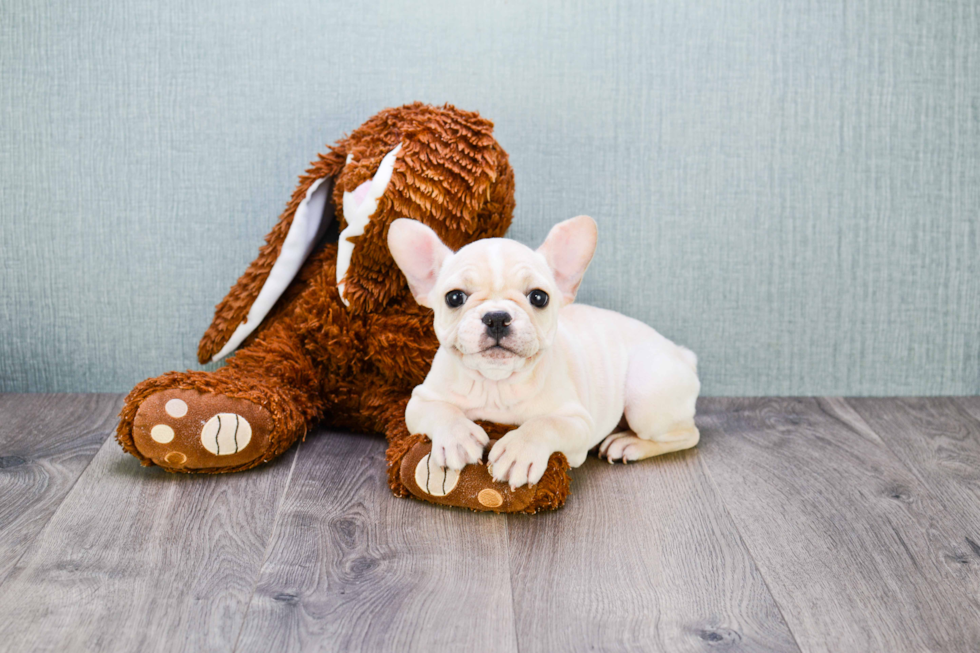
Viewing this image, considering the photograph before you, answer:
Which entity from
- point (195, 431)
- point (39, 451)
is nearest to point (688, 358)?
point (195, 431)

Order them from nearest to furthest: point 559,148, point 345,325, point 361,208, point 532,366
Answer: point 532,366, point 361,208, point 345,325, point 559,148

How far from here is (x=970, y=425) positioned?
6.29 ft

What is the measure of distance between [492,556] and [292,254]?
0.83m

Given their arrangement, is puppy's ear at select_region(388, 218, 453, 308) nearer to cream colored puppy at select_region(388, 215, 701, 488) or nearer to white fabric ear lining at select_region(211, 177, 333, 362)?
cream colored puppy at select_region(388, 215, 701, 488)

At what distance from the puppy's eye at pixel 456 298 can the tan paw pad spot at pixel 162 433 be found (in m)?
0.54

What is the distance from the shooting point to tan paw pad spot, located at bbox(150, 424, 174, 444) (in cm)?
147

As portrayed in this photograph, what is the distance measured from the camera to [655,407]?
65.0 inches

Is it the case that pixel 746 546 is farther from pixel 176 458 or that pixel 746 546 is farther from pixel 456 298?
pixel 176 458

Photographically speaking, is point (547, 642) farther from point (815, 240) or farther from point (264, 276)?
point (815, 240)

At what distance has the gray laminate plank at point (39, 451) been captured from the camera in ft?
4.34

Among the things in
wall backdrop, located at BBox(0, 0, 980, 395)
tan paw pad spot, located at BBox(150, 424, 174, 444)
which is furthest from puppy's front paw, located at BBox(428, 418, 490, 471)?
wall backdrop, located at BBox(0, 0, 980, 395)

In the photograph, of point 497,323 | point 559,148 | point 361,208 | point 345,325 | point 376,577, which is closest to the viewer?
point 376,577

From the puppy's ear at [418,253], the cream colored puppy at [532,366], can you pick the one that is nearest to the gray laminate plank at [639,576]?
the cream colored puppy at [532,366]

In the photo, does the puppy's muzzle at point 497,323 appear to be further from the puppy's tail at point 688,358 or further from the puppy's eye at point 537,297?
the puppy's tail at point 688,358
